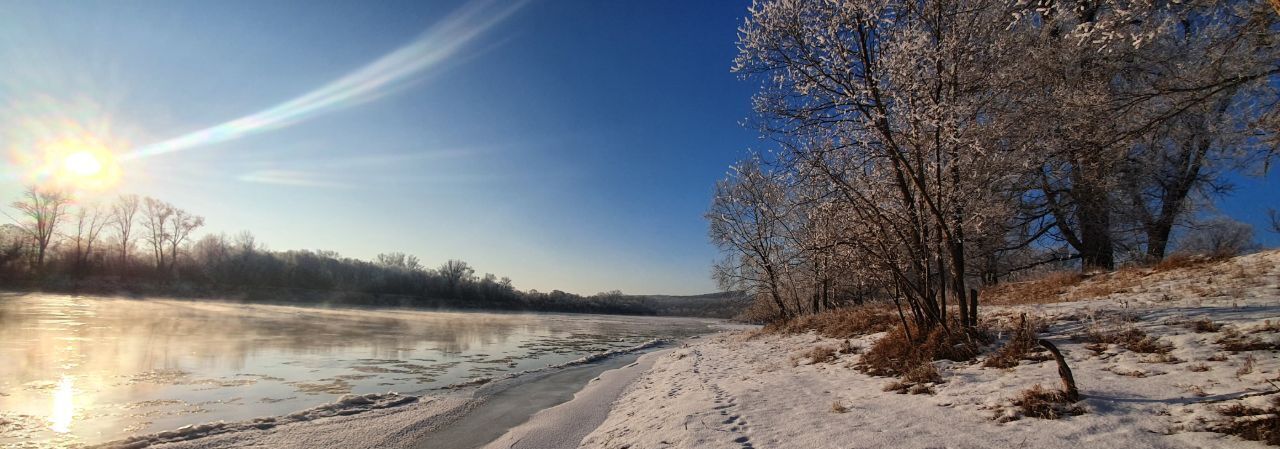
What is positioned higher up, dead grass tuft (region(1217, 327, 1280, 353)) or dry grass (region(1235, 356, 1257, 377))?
dead grass tuft (region(1217, 327, 1280, 353))

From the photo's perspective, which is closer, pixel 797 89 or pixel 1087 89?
pixel 797 89

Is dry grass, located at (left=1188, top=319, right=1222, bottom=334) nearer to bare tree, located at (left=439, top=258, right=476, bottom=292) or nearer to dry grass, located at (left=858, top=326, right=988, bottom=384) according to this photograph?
dry grass, located at (left=858, top=326, right=988, bottom=384)

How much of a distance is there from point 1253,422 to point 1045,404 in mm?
1276

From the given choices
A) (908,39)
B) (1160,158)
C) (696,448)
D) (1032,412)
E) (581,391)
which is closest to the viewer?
(1032,412)

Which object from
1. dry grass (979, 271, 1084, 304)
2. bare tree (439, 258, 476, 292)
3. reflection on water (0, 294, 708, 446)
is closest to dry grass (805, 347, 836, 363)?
dry grass (979, 271, 1084, 304)

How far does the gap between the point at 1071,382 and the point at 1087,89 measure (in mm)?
8114

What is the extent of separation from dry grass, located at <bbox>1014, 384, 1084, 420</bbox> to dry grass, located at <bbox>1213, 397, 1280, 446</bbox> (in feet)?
2.90

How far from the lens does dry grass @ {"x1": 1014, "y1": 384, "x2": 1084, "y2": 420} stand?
4.46 metres

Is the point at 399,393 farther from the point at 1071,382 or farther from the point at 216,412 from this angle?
the point at 1071,382

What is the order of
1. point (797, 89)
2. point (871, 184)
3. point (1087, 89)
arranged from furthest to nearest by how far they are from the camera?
point (1087, 89) → point (871, 184) → point (797, 89)

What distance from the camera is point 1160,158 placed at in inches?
584

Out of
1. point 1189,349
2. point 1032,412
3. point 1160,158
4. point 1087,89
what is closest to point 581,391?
point 1032,412

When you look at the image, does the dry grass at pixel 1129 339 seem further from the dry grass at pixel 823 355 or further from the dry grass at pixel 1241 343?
the dry grass at pixel 823 355

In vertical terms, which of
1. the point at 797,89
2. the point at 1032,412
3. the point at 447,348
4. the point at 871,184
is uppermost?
the point at 797,89
